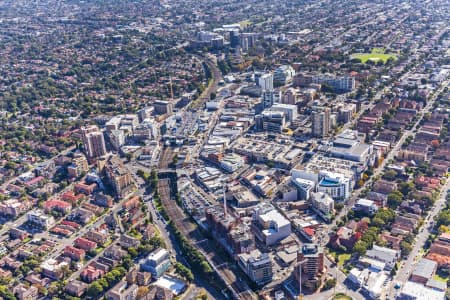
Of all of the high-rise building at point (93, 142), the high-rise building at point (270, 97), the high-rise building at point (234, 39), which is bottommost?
the high-rise building at point (93, 142)

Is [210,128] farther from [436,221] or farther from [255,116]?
[436,221]

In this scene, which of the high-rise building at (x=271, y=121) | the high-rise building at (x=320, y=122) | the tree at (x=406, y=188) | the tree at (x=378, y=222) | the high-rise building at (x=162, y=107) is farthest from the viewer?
the high-rise building at (x=162, y=107)

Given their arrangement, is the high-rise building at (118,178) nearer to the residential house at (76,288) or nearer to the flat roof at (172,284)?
the residential house at (76,288)

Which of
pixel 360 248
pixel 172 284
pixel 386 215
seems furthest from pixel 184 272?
pixel 386 215

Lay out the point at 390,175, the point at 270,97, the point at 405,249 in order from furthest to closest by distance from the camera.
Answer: the point at 270,97 < the point at 390,175 < the point at 405,249

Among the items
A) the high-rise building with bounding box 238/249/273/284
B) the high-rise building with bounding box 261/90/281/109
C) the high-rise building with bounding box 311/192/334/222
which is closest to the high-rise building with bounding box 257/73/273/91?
the high-rise building with bounding box 261/90/281/109

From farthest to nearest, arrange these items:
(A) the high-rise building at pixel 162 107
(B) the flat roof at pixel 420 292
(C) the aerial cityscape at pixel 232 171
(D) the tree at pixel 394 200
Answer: (A) the high-rise building at pixel 162 107
(D) the tree at pixel 394 200
(C) the aerial cityscape at pixel 232 171
(B) the flat roof at pixel 420 292

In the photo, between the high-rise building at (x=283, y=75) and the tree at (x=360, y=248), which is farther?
the high-rise building at (x=283, y=75)

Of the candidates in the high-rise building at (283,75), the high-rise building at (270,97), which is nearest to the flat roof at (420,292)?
the high-rise building at (270,97)

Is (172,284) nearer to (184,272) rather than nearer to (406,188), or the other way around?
(184,272)
